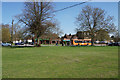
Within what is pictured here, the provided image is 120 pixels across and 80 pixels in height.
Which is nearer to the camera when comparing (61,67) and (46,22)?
(61,67)

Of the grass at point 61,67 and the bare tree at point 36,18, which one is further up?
the bare tree at point 36,18

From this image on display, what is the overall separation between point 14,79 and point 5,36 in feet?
179

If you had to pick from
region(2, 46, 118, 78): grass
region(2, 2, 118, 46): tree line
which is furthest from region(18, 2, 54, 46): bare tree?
region(2, 46, 118, 78): grass

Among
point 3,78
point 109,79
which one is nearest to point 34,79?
point 3,78

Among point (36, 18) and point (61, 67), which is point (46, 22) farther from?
point (61, 67)

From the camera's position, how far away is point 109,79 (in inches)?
259

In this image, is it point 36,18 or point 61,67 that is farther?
point 36,18

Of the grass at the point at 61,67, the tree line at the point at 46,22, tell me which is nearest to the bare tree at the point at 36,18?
the tree line at the point at 46,22

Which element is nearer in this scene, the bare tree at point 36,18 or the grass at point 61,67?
the grass at point 61,67

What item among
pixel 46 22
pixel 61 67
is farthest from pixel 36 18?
pixel 61 67

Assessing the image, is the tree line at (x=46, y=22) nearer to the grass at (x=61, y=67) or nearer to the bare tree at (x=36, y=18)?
the bare tree at (x=36, y=18)

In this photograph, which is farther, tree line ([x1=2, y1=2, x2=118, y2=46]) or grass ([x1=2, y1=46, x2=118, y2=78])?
tree line ([x1=2, y1=2, x2=118, y2=46])

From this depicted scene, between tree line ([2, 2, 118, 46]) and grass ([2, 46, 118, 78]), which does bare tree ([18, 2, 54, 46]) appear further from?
grass ([2, 46, 118, 78])

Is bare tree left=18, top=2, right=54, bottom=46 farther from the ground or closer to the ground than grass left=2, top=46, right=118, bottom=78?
farther from the ground
